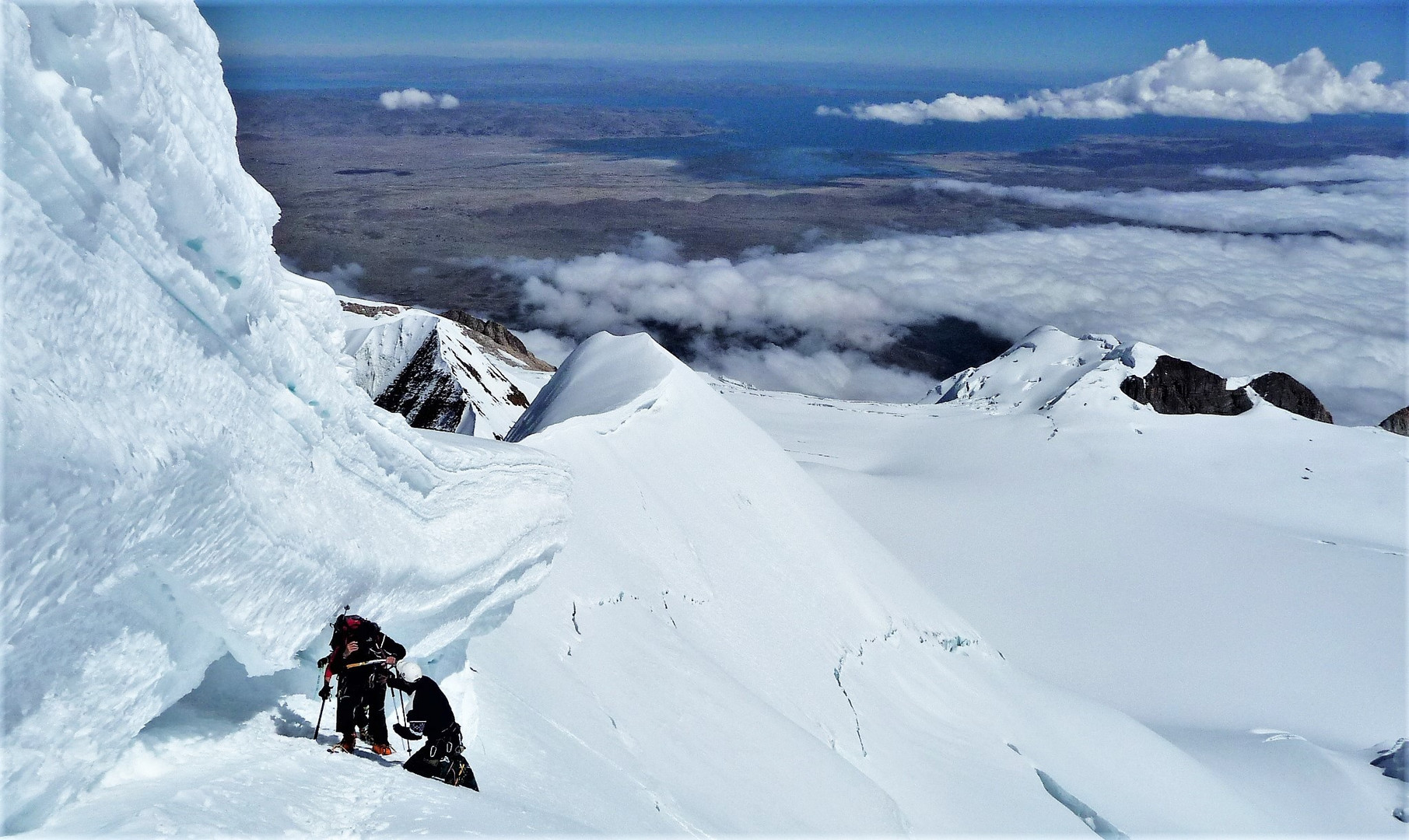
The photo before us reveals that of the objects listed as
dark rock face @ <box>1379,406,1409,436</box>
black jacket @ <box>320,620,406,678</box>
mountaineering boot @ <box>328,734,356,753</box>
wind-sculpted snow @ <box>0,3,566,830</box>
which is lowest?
dark rock face @ <box>1379,406,1409,436</box>

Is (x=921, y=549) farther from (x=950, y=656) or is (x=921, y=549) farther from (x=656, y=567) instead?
(x=656, y=567)

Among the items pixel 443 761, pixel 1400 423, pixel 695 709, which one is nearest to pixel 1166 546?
pixel 695 709

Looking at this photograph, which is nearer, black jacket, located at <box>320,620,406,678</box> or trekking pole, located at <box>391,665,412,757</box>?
black jacket, located at <box>320,620,406,678</box>

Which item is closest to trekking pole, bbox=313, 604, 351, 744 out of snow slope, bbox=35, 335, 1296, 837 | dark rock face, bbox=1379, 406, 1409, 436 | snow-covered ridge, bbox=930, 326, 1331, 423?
snow slope, bbox=35, 335, 1296, 837

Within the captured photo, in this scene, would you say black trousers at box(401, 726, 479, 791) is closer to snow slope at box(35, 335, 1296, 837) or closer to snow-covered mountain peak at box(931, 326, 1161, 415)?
snow slope at box(35, 335, 1296, 837)

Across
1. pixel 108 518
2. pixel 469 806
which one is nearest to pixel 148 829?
pixel 108 518

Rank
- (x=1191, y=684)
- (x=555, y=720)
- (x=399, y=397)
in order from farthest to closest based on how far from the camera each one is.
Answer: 1. (x=399, y=397)
2. (x=1191, y=684)
3. (x=555, y=720)
